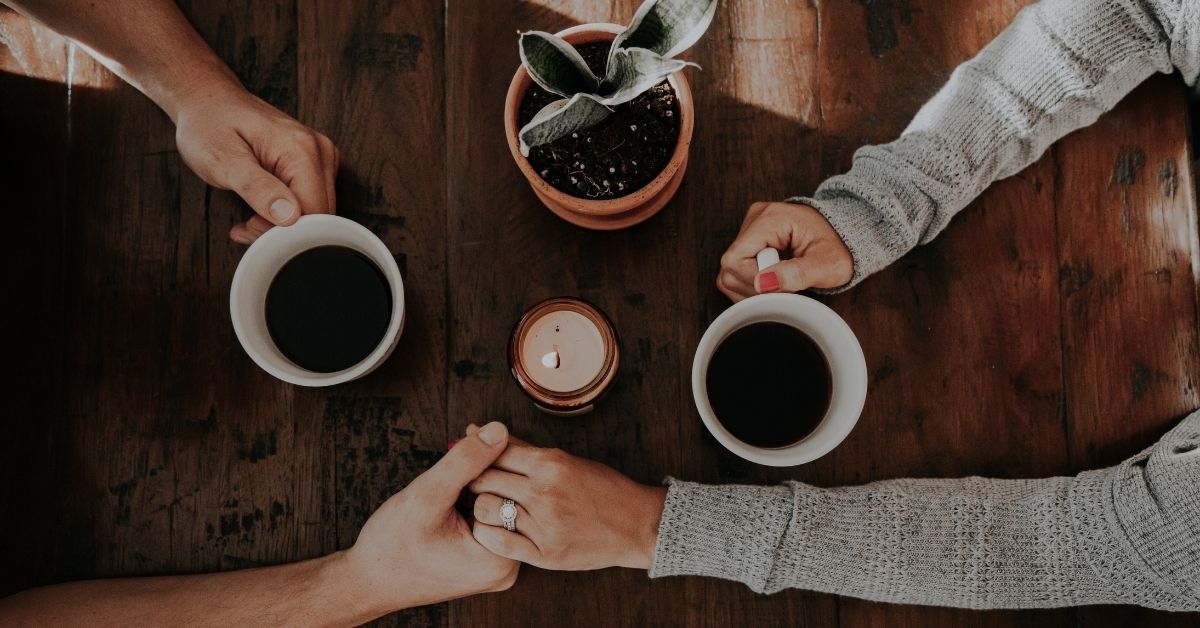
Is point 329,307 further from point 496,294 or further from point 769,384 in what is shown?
point 769,384

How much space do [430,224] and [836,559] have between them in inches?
27.3

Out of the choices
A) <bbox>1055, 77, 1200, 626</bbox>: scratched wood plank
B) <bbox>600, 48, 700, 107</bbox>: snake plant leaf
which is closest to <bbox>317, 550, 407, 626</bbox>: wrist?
<bbox>600, 48, 700, 107</bbox>: snake plant leaf

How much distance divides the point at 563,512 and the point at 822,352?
370 millimetres

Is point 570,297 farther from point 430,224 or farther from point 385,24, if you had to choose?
point 385,24

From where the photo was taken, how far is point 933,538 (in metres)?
0.89

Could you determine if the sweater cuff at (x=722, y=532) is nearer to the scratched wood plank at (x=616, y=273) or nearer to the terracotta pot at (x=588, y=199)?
the scratched wood plank at (x=616, y=273)

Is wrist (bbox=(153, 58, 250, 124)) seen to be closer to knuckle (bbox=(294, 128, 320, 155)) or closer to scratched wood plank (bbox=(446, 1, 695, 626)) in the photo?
knuckle (bbox=(294, 128, 320, 155))

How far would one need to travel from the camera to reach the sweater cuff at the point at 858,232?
905mm

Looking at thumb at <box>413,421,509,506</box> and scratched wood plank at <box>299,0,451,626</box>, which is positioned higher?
scratched wood plank at <box>299,0,451,626</box>

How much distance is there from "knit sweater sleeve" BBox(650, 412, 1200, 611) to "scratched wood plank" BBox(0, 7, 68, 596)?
851 millimetres

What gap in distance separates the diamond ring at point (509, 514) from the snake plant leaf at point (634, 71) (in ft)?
1.61

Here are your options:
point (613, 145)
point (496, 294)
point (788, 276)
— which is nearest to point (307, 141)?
point (496, 294)

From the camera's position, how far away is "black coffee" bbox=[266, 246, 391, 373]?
897 mm

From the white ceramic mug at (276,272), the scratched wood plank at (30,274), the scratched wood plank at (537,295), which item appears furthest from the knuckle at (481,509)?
the scratched wood plank at (30,274)
